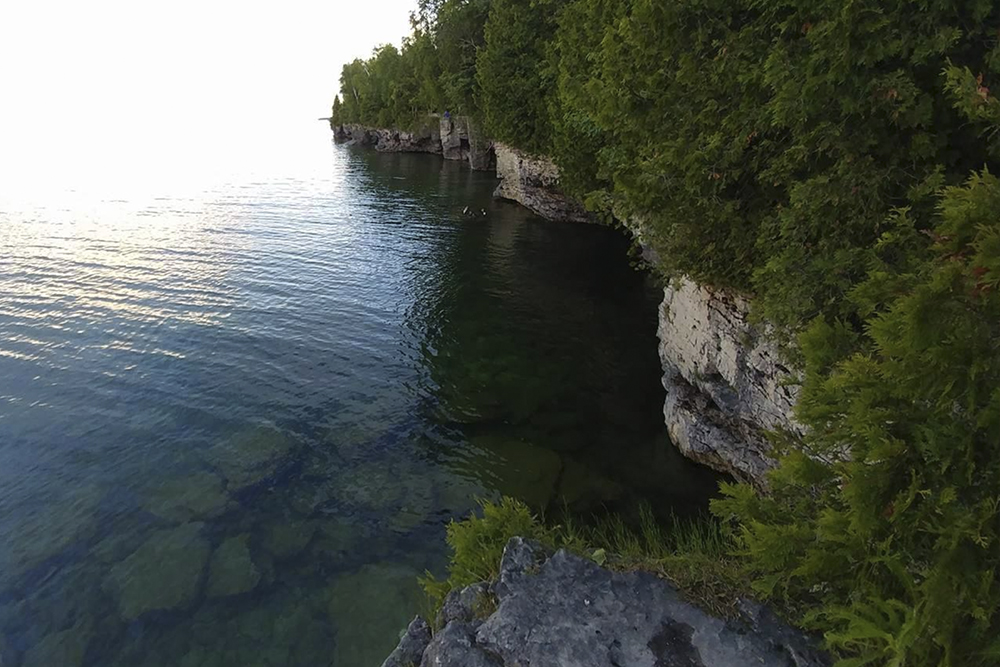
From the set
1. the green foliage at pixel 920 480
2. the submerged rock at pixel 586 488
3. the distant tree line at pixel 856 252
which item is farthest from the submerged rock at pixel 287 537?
the green foliage at pixel 920 480

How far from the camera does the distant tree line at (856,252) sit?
16.0ft

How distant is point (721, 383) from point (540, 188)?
3419 centimetres

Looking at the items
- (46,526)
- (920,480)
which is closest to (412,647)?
(920,480)

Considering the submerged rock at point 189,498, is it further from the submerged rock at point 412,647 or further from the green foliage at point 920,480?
the green foliage at point 920,480

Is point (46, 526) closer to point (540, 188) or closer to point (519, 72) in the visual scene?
point (519, 72)

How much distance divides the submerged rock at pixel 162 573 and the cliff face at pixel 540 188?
110 ft

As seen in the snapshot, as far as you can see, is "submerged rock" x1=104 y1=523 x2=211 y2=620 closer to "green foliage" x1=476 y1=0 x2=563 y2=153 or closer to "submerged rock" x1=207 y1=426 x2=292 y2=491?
"submerged rock" x1=207 y1=426 x2=292 y2=491

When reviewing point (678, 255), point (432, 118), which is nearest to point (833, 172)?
point (678, 255)

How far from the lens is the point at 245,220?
43281 millimetres

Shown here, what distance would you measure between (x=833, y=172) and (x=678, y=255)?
4.52 metres

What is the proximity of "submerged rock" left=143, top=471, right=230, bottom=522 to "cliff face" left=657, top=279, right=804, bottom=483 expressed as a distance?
1213cm

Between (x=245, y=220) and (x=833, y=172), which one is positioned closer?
(x=833, y=172)

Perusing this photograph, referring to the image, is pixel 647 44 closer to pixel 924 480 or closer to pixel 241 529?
pixel 924 480

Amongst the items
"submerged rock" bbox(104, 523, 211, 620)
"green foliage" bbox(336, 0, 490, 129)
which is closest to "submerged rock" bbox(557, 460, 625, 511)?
"submerged rock" bbox(104, 523, 211, 620)
